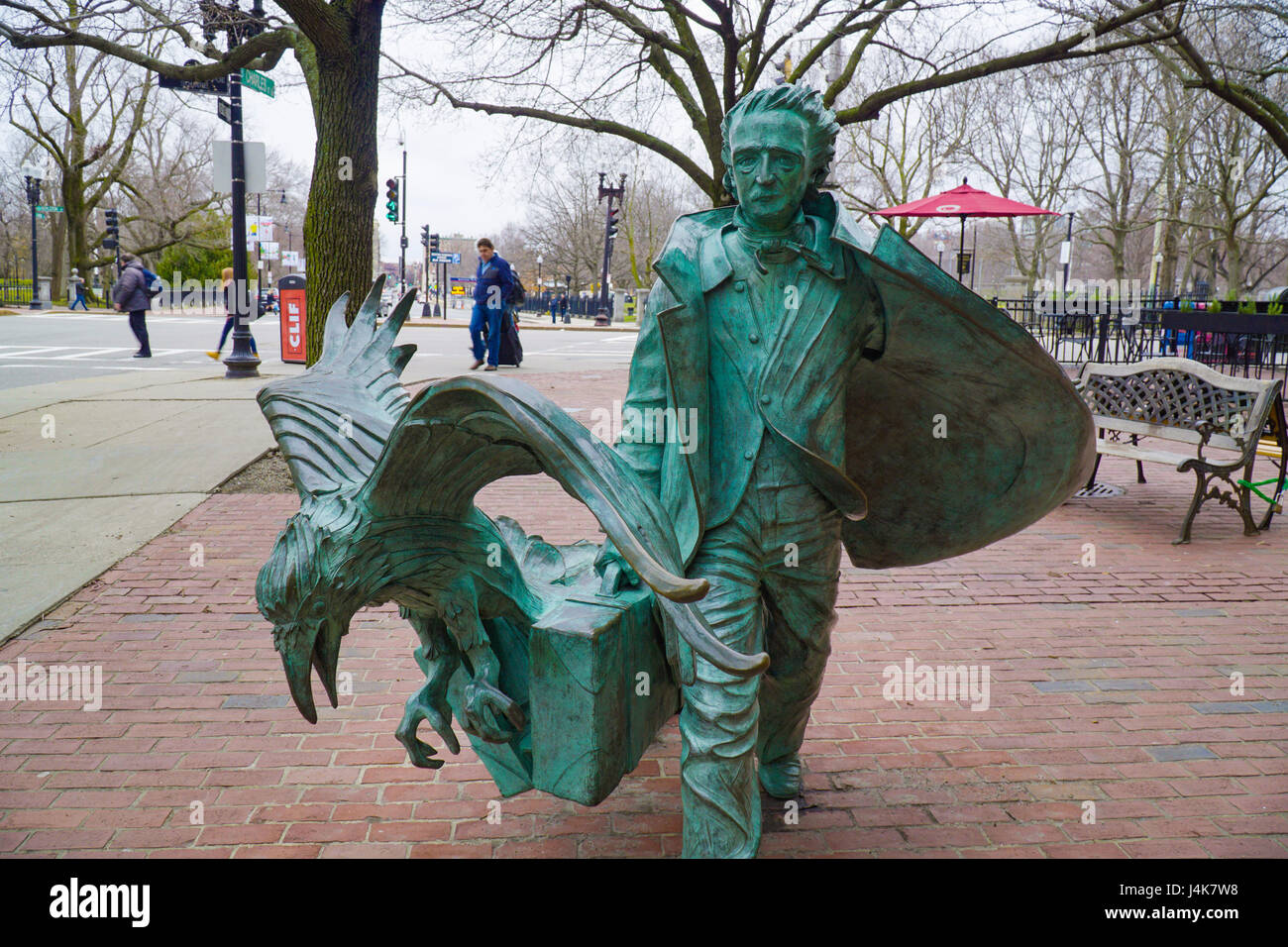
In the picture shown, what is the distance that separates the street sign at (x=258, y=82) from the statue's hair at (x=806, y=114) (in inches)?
390

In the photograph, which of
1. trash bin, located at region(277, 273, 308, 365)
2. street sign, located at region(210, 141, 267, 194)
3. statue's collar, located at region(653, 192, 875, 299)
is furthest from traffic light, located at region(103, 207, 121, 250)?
statue's collar, located at region(653, 192, 875, 299)

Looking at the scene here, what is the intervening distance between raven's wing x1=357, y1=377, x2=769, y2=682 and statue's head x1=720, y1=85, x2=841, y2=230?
892 millimetres

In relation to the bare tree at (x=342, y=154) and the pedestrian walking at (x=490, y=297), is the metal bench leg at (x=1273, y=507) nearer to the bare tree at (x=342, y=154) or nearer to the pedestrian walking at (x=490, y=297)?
the bare tree at (x=342, y=154)

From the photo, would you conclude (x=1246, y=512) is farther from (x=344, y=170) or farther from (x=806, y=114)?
(x=344, y=170)

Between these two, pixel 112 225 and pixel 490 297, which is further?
pixel 112 225

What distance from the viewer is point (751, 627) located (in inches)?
104

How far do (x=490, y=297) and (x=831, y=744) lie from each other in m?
13.2

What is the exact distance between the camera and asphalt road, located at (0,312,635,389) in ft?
53.2

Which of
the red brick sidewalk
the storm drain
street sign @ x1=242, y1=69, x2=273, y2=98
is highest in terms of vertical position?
street sign @ x1=242, y1=69, x2=273, y2=98

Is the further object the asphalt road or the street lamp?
the street lamp

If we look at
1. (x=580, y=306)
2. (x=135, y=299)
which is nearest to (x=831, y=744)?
(x=135, y=299)

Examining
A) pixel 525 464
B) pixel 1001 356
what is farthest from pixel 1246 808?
pixel 525 464

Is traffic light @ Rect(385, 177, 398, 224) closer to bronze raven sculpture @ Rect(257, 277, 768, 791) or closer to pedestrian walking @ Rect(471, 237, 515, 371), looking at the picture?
pedestrian walking @ Rect(471, 237, 515, 371)

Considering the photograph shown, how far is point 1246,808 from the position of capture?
11.2 ft
